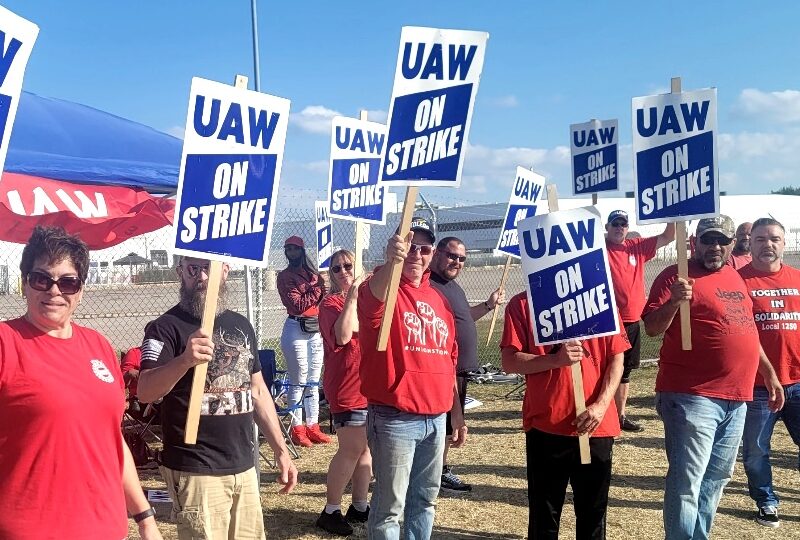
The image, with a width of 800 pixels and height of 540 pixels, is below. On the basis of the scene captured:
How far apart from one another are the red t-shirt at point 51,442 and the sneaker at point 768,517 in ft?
15.0

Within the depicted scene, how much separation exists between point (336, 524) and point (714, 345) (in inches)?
108

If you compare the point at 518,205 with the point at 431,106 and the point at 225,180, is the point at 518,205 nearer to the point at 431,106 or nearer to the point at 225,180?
the point at 431,106

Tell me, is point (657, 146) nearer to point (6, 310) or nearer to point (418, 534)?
point (418, 534)

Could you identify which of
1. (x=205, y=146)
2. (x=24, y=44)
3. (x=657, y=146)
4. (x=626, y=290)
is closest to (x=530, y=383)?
(x=657, y=146)

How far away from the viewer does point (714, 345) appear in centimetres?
423

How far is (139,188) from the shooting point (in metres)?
6.67

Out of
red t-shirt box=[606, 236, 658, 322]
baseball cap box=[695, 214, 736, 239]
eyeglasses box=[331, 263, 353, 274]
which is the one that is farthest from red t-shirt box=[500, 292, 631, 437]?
red t-shirt box=[606, 236, 658, 322]

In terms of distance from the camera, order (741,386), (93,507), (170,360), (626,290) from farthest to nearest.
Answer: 1. (626,290)
2. (741,386)
3. (170,360)
4. (93,507)

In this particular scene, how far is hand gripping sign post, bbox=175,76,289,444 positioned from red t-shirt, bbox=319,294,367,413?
1644 mm

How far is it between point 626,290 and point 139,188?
467cm

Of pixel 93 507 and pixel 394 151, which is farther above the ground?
pixel 394 151

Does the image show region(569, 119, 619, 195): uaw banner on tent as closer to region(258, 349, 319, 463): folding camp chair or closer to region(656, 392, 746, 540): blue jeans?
region(258, 349, 319, 463): folding camp chair

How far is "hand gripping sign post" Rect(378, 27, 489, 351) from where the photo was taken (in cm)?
385

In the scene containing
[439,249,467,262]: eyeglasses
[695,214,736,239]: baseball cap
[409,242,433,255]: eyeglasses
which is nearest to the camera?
[409,242,433,255]: eyeglasses
